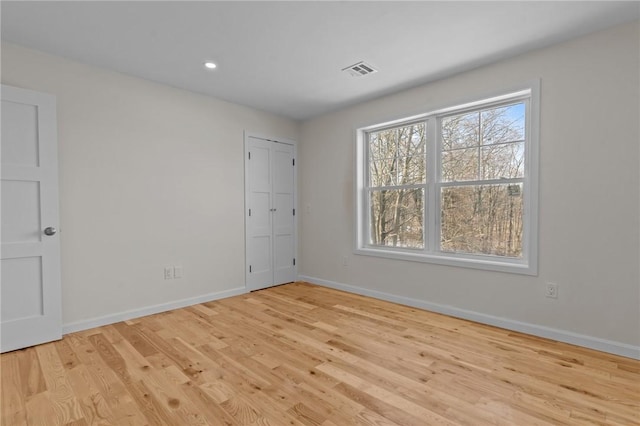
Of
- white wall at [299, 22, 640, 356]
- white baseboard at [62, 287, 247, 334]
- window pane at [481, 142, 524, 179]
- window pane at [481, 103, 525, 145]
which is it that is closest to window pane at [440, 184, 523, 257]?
window pane at [481, 142, 524, 179]

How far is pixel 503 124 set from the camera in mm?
3070

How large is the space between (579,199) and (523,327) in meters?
1.20

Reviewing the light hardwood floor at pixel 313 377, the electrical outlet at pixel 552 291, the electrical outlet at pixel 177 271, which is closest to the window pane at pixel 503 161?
the electrical outlet at pixel 552 291

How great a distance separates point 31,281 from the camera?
2592 mm

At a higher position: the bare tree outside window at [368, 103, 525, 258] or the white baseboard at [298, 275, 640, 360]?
the bare tree outside window at [368, 103, 525, 258]

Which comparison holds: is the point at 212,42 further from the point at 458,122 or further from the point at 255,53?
the point at 458,122

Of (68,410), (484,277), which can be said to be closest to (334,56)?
(484,277)

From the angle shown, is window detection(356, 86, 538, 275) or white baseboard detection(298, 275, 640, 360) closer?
white baseboard detection(298, 275, 640, 360)

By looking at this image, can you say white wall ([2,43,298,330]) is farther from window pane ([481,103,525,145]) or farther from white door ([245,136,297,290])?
window pane ([481,103,525,145])

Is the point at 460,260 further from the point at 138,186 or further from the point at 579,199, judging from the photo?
the point at 138,186

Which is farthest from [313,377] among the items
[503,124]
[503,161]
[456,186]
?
[503,124]

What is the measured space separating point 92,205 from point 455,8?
3476mm

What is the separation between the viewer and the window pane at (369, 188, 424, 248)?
12.2 feet

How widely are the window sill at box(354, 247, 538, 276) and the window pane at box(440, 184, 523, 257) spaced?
8 centimetres
